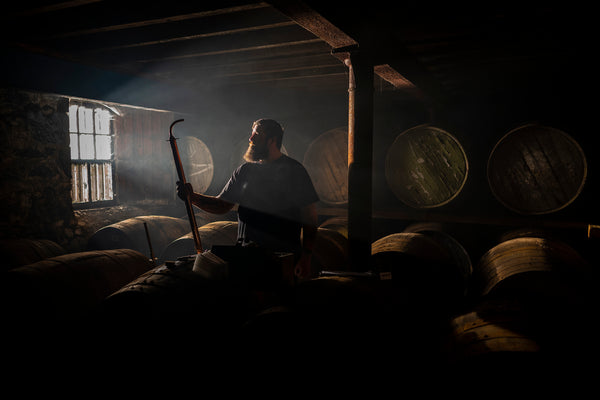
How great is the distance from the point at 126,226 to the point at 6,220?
4.42 ft

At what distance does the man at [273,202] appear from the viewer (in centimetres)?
283

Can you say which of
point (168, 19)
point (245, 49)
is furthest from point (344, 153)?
point (168, 19)

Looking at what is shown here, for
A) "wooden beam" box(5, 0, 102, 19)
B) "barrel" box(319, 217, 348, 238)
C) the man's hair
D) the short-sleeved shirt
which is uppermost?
"wooden beam" box(5, 0, 102, 19)

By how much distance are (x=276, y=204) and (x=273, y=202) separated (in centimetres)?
3

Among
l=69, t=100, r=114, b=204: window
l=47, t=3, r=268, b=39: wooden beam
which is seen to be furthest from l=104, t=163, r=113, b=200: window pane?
l=47, t=3, r=268, b=39: wooden beam

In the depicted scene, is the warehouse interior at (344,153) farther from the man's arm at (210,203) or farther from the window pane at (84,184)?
the man's arm at (210,203)

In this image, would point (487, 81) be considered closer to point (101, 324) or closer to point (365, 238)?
point (365, 238)

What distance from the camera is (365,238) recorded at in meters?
2.91

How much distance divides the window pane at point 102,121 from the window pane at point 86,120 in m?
0.09

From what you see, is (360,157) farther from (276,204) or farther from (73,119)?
(73,119)

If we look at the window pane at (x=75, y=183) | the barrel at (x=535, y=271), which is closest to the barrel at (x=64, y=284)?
the barrel at (x=535, y=271)

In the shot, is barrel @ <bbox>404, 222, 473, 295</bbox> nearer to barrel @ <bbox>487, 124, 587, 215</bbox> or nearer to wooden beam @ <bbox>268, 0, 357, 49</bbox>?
barrel @ <bbox>487, 124, 587, 215</bbox>

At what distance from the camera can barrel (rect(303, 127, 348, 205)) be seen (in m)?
5.59

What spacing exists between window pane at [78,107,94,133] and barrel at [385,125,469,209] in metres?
4.91
